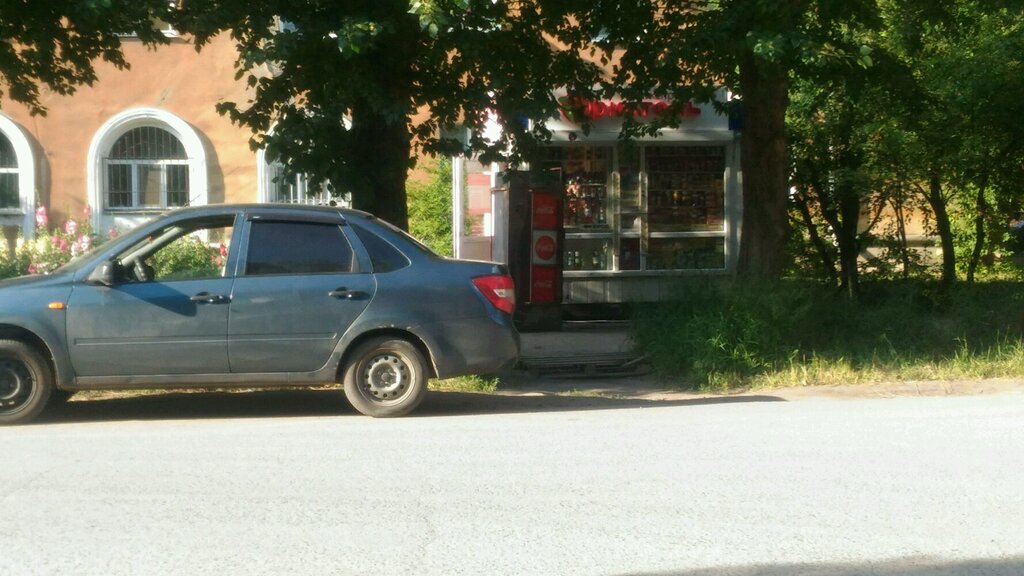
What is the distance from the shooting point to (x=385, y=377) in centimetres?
929

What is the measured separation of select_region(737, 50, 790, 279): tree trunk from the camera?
12742mm

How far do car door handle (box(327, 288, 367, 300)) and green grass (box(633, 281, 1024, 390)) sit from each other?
3770 mm

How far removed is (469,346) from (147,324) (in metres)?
2.52

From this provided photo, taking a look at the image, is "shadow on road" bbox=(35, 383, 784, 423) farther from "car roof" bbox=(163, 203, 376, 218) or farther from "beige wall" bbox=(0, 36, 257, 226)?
"beige wall" bbox=(0, 36, 257, 226)

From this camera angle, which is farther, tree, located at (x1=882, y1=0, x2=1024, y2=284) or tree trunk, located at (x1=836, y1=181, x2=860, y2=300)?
tree trunk, located at (x1=836, y1=181, x2=860, y2=300)

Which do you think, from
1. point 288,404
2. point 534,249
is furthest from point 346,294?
point 534,249

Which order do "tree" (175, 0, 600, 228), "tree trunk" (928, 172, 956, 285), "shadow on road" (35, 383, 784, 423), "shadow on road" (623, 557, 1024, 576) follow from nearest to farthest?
"shadow on road" (623, 557, 1024, 576) < "shadow on road" (35, 383, 784, 423) < "tree" (175, 0, 600, 228) < "tree trunk" (928, 172, 956, 285)

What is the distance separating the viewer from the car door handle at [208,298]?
8945 mm

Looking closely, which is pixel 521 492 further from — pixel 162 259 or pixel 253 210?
pixel 162 259

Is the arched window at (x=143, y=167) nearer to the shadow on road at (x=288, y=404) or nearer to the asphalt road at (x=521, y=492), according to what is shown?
the shadow on road at (x=288, y=404)

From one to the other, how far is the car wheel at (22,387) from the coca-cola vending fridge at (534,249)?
291 inches

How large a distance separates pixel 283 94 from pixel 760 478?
→ 20.9 ft

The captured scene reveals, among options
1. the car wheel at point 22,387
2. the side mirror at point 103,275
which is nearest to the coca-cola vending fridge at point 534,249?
the side mirror at point 103,275

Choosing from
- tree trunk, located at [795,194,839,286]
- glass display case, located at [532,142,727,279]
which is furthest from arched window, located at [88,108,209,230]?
tree trunk, located at [795,194,839,286]
